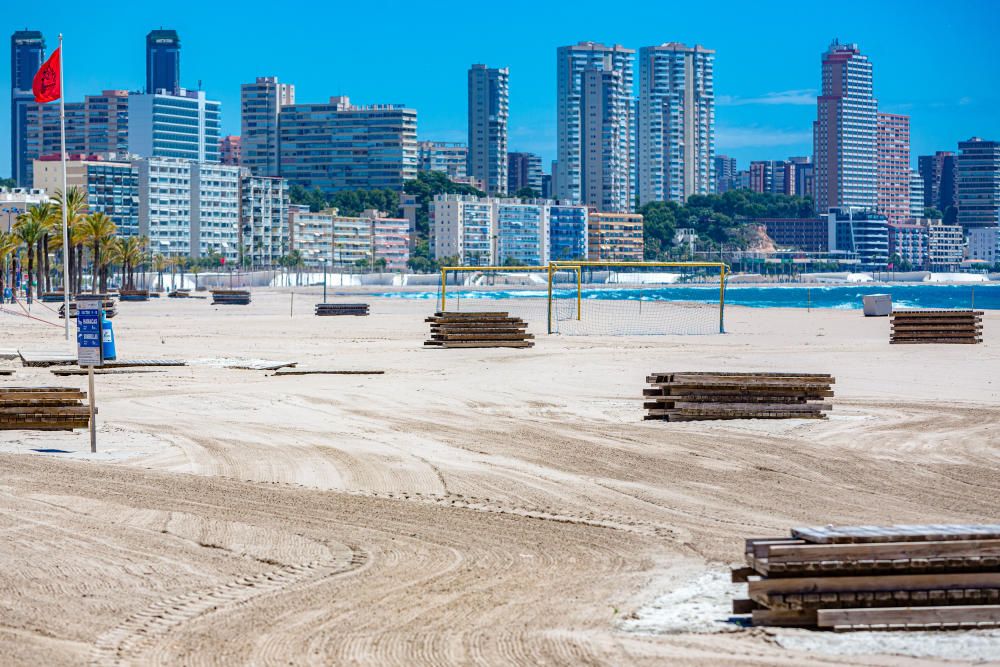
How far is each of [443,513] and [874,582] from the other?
5.00 meters

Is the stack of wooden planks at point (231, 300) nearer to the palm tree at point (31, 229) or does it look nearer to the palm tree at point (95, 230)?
the palm tree at point (95, 230)

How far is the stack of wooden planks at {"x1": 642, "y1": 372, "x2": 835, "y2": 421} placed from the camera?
743 inches

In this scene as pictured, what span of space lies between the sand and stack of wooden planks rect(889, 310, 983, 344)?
11.8 m

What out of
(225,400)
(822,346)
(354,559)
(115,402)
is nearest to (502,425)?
(225,400)

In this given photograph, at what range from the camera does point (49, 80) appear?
3762cm

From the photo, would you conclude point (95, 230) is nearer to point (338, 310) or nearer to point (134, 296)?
point (134, 296)

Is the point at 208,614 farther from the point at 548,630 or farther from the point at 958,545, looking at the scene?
the point at 958,545

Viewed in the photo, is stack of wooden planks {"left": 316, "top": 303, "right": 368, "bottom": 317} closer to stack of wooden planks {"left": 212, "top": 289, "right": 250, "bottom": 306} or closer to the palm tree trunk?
stack of wooden planks {"left": 212, "top": 289, "right": 250, "bottom": 306}

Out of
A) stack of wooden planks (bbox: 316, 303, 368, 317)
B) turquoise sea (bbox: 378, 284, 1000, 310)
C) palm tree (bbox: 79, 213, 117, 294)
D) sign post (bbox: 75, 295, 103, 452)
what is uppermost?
palm tree (bbox: 79, 213, 117, 294)

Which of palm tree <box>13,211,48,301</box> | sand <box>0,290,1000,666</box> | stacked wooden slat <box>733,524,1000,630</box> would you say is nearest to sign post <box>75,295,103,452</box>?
sand <box>0,290,1000,666</box>

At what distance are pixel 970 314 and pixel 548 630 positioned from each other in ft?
103

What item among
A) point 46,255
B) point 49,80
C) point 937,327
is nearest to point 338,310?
point 49,80

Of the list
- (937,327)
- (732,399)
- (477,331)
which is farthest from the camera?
(937,327)

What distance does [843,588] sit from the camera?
324 inches
